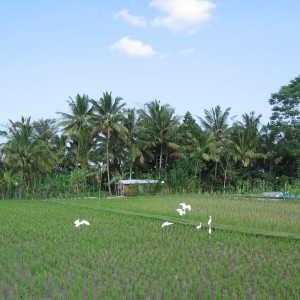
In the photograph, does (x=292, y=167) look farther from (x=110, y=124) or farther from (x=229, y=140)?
(x=110, y=124)

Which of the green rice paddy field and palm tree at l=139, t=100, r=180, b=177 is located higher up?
palm tree at l=139, t=100, r=180, b=177

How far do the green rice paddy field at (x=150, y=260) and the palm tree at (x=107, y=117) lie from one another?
14.7 metres

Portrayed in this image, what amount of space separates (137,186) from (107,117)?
4652mm

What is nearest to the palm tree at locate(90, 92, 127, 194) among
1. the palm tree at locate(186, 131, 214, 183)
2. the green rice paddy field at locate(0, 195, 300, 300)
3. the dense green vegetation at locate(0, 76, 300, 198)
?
the dense green vegetation at locate(0, 76, 300, 198)

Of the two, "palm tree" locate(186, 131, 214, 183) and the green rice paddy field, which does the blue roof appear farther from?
the green rice paddy field

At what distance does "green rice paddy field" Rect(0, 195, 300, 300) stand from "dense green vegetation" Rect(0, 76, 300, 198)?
1308cm

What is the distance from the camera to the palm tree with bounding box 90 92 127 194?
25.0 meters

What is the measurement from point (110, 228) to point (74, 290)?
495 centimetres

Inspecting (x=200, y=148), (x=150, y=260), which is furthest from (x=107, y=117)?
(x=150, y=260)

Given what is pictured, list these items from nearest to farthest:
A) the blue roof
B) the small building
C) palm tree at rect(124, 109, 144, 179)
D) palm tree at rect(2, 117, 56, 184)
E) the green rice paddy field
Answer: the green rice paddy field, palm tree at rect(2, 117, 56, 184), the small building, the blue roof, palm tree at rect(124, 109, 144, 179)

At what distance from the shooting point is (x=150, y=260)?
6.29m

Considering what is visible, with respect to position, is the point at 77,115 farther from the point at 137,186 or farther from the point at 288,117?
the point at 288,117

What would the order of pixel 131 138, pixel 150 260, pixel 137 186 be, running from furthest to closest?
1. pixel 131 138
2. pixel 137 186
3. pixel 150 260

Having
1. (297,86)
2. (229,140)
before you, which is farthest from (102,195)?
(297,86)
